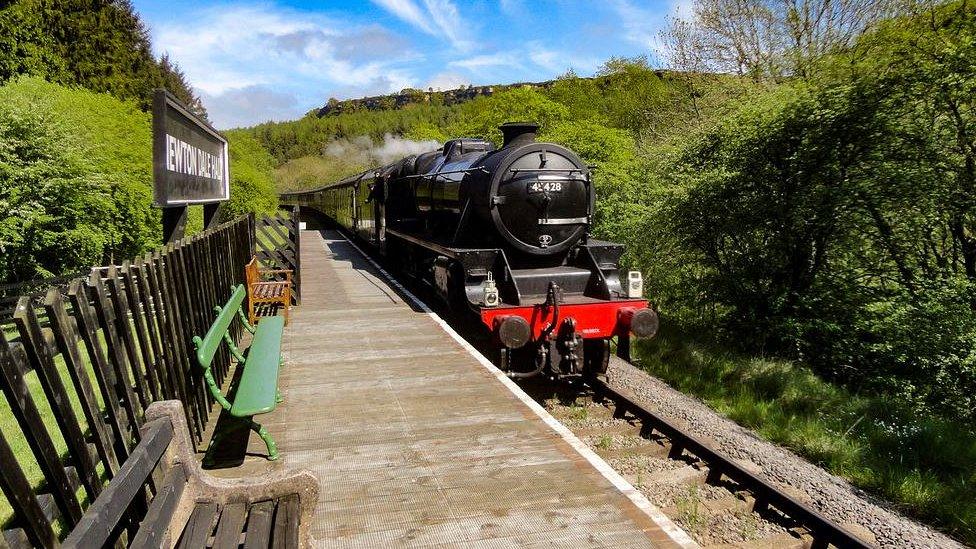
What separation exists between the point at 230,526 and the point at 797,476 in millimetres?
4475

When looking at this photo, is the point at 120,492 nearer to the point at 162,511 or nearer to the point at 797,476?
the point at 162,511

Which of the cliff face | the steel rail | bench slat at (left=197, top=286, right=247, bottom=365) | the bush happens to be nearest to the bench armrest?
bench slat at (left=197, top=286, right=247, bottom=365)

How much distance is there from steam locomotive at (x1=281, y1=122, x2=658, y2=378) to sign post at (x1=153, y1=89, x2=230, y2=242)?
114 inches

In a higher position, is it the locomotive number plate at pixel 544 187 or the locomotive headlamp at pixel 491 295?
the locomotive number plate at pixel 544 187

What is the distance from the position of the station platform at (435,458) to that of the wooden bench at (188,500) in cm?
22

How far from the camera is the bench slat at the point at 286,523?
261cm

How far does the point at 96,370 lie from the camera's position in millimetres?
2623

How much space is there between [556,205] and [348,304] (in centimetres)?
389

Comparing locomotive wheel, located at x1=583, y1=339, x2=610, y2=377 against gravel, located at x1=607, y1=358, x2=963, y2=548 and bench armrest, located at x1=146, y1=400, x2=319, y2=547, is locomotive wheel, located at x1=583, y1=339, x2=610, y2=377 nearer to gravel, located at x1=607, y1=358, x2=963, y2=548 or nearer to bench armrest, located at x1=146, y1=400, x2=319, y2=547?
gravel, located at x1=607, y1=358, x2=963, y2=548

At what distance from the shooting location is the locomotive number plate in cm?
746

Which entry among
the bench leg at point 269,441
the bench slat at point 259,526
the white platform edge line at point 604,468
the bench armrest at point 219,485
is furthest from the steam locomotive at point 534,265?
the bench slat at point 259,526

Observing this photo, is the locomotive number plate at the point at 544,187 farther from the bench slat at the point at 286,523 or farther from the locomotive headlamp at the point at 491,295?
the bench slat at the point at 286,523

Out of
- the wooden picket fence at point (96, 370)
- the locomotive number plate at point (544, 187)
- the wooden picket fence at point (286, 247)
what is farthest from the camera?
the wooden picket fence at point (286, 247)

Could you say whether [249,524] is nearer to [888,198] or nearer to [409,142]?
[888,198]
